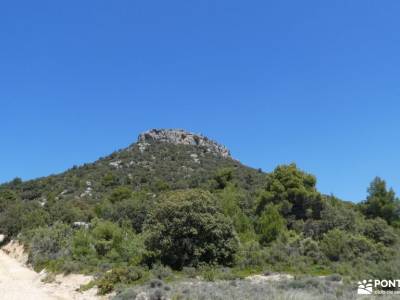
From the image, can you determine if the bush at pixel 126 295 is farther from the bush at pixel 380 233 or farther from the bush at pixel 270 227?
the bush at pixel 380 233

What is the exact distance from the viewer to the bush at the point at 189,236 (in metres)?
22.5

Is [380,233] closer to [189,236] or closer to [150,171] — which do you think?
[189,236]

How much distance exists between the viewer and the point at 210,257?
22.8 metres

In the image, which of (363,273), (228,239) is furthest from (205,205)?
(363,273)

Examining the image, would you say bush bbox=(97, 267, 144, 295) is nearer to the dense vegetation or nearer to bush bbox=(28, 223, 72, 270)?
the dense vegetation

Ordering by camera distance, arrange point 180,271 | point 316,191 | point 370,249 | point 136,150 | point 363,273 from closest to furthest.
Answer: point 363,273
point 180,271
point 370,249
point 316,191
point 136,150

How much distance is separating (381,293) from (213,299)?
19.2 feet

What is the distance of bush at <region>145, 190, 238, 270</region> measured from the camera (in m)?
22.5

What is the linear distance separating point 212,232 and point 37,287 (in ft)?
30.8

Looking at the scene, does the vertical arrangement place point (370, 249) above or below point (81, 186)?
below

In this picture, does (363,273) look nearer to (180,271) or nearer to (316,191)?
(180,271)

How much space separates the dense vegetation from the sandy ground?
0.79 m

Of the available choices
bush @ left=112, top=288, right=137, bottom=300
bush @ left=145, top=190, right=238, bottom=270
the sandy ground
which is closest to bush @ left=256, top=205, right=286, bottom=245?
bush @ left=145, top=190, right=238, bottom=270

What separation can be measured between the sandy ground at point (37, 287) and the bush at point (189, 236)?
4.17 m
